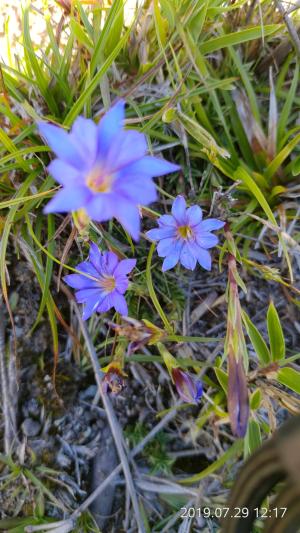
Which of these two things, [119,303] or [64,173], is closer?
[64,173]

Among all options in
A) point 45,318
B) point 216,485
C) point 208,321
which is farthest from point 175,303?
point 216,485

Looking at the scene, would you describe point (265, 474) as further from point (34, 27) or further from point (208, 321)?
point (34, 27)

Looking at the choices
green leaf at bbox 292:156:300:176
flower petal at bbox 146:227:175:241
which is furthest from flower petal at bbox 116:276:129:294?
Result: green leaf at bbox 292:156:300:176

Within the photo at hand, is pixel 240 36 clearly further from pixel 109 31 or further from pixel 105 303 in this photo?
pixel 105 303

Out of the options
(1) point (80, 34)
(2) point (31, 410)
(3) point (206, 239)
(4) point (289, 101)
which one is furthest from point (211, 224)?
(2) point (31, 410)

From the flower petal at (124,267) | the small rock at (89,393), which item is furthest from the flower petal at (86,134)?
the small rock at (89,393)

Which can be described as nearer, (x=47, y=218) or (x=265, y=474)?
(x=265, y=474)

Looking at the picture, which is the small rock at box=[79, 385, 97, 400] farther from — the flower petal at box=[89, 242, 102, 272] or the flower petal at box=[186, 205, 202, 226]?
the flower petal at box=[186, 205, 202, 226]
